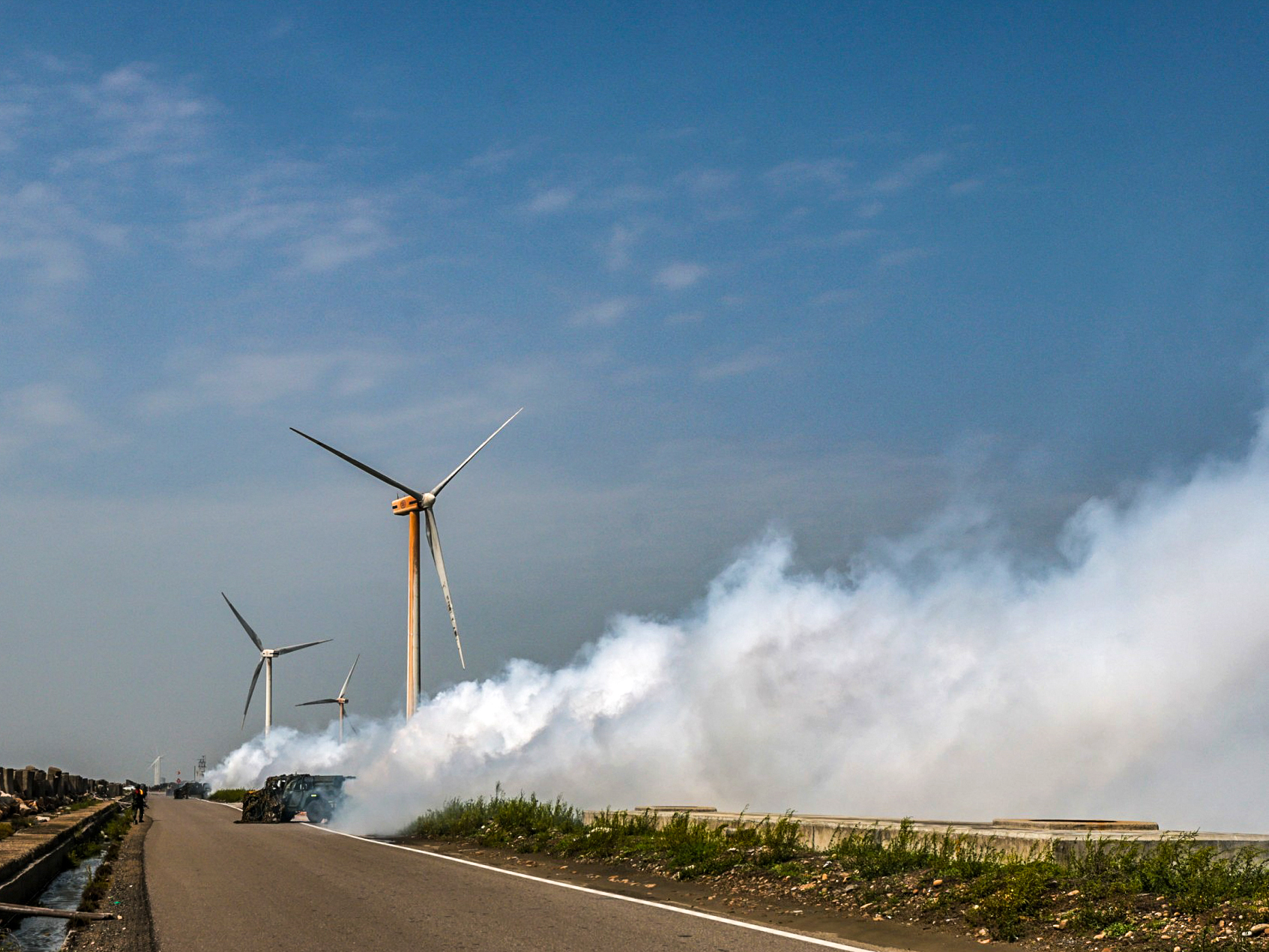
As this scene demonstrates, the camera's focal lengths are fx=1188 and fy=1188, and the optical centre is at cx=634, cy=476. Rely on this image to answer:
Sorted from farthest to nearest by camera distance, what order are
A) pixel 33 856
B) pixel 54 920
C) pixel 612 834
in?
pixel 612 834 → pixel 33 856 → pixel 54 920

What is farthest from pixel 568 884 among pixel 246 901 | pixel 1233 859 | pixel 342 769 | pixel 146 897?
pixel 342 769

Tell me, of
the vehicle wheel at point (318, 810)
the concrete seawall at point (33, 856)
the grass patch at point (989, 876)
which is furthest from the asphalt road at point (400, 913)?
→ the vehicle wheel at point (318, 810)

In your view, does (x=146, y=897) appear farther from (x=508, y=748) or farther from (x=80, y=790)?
(x=80, y=790)

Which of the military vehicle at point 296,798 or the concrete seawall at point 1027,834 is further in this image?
the military vehicle at point 296,798

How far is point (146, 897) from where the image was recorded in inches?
760

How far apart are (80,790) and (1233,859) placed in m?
95.2

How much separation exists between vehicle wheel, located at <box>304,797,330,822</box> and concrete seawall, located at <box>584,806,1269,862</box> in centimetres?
3001

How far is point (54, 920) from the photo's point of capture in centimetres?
1692

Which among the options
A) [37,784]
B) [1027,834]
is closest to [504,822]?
[1027,834]

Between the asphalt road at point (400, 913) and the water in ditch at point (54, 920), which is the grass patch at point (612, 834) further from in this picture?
the water in ditch at point (54, 920)

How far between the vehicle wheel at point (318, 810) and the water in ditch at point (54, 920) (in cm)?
2152

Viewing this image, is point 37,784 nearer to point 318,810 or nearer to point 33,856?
Result: point 318,810

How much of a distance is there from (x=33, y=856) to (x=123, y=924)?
7044 mm

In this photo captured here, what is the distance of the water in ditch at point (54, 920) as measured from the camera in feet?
46.6
